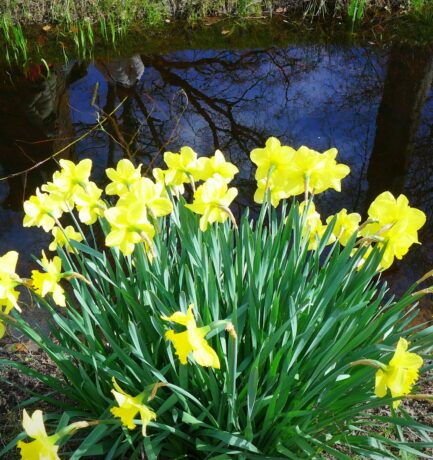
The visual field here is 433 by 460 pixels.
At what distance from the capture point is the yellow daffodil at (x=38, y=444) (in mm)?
1200

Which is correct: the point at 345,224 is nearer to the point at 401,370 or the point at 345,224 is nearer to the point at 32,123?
the point at 401,370

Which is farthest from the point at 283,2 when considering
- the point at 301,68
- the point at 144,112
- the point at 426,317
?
the point at 426,317

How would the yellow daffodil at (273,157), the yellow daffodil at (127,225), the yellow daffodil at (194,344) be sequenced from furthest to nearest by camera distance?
the yellow daffodil at (273,157) < the yellow daffodil at (127,225) < the yellow daffodil at (194,344)

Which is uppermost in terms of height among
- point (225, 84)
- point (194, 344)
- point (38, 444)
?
point (194, 344)

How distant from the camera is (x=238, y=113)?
505 cm

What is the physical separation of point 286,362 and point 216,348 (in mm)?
240

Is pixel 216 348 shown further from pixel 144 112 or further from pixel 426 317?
pixel 144 112

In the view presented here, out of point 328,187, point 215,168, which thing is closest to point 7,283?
point 215,168

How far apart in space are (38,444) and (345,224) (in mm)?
1168

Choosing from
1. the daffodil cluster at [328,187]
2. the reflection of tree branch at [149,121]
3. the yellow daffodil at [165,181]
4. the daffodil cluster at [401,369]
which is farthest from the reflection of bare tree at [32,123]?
the daffodil cluster at [401,369]

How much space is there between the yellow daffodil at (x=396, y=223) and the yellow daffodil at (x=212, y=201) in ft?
1.41

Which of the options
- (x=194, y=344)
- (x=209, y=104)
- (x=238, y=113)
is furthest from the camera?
(x=209, y=104)

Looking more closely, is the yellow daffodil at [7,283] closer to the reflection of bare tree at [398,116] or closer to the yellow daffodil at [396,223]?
the yellow daffodil at [396,223]

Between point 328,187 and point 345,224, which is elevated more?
point 328,187
